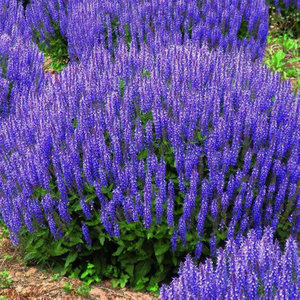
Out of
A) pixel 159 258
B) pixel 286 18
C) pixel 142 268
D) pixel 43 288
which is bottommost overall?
pixel 43 288

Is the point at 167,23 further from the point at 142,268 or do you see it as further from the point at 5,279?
the point at 5,279

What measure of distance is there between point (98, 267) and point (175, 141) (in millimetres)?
1353

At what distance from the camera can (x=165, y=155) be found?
165 inches

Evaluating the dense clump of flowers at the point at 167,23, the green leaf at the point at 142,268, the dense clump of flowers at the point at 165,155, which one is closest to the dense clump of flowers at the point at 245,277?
the dense clump of flowers at the point at 165,155

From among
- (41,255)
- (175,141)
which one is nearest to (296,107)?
(175,141)

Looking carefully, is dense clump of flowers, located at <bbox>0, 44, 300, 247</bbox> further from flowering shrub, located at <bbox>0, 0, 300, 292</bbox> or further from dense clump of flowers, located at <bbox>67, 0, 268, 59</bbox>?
dense clump of flowers, located at <bbox>67, 0, 268, 59</bbox>

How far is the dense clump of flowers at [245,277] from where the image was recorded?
10.2ft

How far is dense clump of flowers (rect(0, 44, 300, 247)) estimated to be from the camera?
3979 millimetres

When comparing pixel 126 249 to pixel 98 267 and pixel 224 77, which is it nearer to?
pixel 98 267

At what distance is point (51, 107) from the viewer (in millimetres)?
4660

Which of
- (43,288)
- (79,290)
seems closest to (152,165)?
(79,290)

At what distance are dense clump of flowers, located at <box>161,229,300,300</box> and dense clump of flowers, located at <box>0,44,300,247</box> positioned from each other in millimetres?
658

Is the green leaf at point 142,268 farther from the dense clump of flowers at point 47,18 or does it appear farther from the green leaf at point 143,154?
the dense clump of flowers at point 47,18

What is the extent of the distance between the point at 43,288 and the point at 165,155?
A: 157cm
